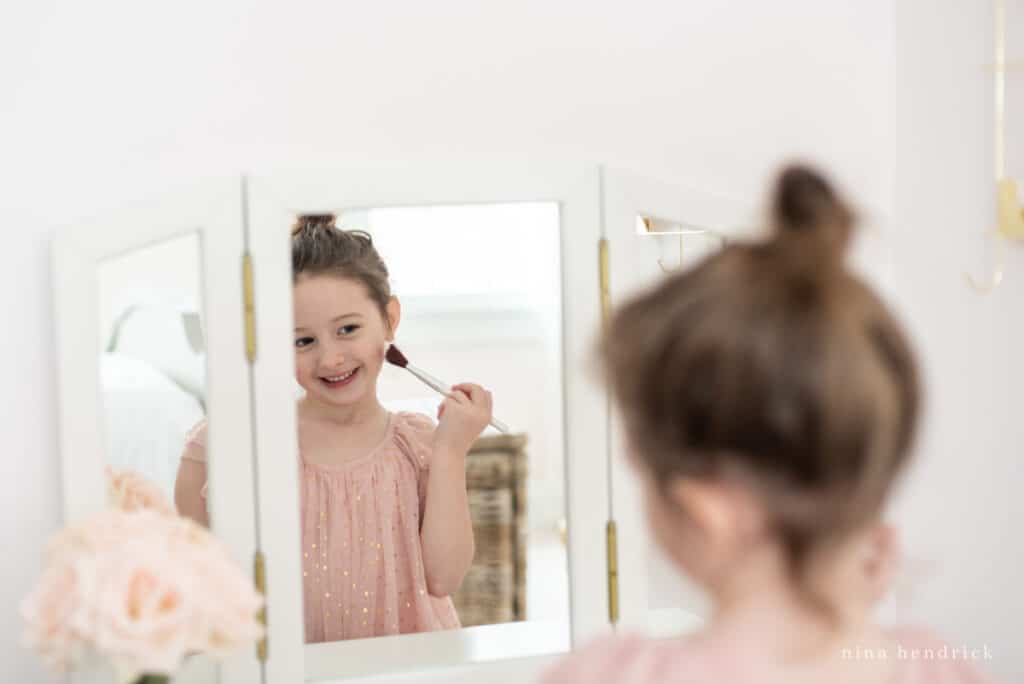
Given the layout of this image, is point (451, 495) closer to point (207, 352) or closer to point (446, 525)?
point (446, 525)

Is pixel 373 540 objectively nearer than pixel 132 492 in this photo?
No

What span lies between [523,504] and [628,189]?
452 mm

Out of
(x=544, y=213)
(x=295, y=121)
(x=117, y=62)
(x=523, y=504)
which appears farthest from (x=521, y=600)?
(x=117, y=62)

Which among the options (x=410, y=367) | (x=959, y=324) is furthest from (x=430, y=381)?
(x=959, y=324)

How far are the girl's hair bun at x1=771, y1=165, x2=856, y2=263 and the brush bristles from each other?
2.57ft

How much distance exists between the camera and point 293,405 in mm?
953

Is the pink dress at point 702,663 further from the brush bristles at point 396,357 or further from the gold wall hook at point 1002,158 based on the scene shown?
the brush bristles at point 396,357

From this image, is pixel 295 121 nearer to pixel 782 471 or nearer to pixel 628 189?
pixel 628 189

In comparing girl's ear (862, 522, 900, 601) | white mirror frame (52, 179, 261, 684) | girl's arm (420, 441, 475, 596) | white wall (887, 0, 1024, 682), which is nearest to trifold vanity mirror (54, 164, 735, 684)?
white mirror frame (52, 179, 261, 684)

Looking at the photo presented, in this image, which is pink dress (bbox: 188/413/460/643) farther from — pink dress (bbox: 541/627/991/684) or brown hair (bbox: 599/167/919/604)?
brown hair (bbox: 599/167/919/604)

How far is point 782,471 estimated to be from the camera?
56cm

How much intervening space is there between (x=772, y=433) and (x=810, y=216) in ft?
0.38

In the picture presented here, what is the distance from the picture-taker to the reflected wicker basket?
1330 mm

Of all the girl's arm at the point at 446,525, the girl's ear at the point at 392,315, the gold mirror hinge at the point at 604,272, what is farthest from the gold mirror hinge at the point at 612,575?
the girl's ear at the point at 392,315
